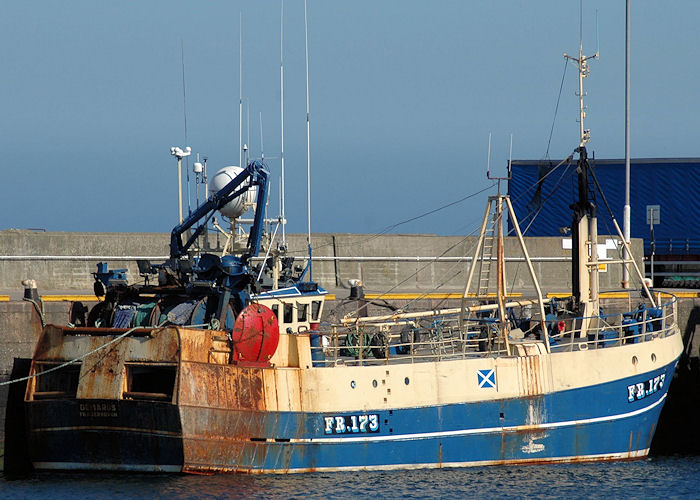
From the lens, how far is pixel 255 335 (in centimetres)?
2197

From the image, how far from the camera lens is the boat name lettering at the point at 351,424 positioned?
22688 mm

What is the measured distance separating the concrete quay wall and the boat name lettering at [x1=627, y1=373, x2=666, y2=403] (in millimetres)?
6009

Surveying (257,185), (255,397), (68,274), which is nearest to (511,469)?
(255,397)

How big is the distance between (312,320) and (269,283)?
122 cm

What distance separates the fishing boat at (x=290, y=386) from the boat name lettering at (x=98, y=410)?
27mm

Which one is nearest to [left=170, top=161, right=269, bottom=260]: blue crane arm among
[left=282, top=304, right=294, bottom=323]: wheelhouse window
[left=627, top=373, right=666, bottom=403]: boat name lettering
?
[left=282, top=304, right=294, bottom=323]: wheelhouse window

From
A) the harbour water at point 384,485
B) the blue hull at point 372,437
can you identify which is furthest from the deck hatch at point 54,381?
the harbour water at point 384,485

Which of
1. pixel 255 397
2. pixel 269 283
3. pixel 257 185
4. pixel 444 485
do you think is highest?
pixel 257 185

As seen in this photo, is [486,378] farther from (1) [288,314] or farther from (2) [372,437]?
(1) [288,314]

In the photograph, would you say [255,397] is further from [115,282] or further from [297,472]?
[115,282]

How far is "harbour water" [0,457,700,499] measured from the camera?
21.2 meters

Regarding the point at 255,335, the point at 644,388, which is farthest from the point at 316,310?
the point at 644,388

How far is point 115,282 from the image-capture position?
943 inches

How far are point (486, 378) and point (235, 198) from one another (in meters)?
6.91
